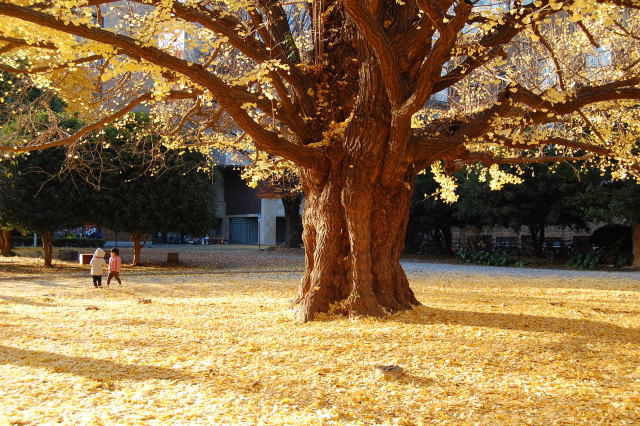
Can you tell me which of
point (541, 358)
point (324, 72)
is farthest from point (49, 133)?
point (541, 358)

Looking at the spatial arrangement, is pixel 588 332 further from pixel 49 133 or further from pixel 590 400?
pixel 49 133

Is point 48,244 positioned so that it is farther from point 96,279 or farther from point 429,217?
point 429,217

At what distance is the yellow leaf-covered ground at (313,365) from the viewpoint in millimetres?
4004

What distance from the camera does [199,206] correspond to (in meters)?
21.1

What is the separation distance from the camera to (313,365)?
5.22m

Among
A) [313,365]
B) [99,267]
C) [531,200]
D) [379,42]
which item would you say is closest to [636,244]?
[531,200]

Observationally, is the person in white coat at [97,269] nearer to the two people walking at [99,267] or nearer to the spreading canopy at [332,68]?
the two people walking at [99,267]

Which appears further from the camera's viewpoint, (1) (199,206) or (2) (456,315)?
(1) (199,206)

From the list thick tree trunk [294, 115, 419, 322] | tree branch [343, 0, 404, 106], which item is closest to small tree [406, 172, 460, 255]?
thick tree trunk [294, 115, 419, 322]

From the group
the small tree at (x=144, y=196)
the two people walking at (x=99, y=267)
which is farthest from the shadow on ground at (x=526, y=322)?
the small tree at (x=144, y=196)

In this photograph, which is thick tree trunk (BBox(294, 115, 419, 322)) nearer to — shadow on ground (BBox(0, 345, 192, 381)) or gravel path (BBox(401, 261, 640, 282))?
shadow on ground (BBox(0, 345, 192, 381))

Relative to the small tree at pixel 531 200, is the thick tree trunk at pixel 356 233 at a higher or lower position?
lower

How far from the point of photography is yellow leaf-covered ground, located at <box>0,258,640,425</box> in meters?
4.00

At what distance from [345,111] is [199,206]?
45.6 feet
